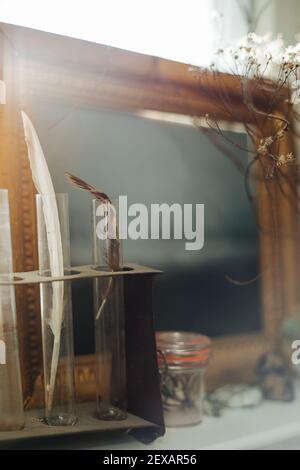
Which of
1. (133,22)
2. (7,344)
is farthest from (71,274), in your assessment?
(133,22)

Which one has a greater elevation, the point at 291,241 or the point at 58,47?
the point at 58,47

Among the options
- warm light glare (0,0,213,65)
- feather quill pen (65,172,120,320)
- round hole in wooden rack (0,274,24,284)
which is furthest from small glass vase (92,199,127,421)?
warm light glare (0,0,213,65)

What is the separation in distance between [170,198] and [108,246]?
0.14 meters

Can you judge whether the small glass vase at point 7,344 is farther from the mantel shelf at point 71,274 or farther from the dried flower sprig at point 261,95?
the dried flower sprig at point 261,95

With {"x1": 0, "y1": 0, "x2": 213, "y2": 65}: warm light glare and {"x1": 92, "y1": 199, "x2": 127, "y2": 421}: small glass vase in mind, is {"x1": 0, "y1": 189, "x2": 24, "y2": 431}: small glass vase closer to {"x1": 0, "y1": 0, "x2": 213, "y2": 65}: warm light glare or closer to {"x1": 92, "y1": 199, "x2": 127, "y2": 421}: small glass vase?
{"x1": 92, "y1": 199, "x2": 127, "y2": 421}: small glass vase

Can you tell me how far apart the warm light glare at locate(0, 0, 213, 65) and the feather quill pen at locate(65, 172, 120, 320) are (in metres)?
0.20

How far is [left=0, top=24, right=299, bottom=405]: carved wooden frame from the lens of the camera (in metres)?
0.70

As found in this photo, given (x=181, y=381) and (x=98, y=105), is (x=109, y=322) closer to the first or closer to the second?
(x=181, y=381)

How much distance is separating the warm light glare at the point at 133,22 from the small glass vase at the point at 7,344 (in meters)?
0.24
